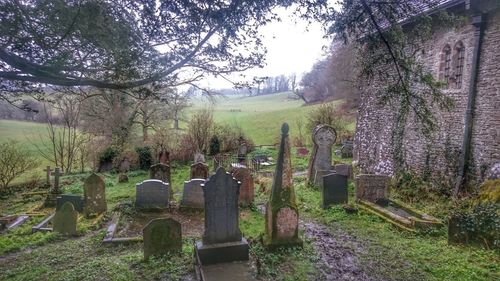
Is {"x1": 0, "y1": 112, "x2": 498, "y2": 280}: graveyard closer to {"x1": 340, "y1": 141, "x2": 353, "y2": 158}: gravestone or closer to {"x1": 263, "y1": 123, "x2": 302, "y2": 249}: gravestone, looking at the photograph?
{"x1": 263, "y1": 123, "x2": 302, "y2": 249}: gravestone

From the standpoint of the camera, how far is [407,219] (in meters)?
8.16

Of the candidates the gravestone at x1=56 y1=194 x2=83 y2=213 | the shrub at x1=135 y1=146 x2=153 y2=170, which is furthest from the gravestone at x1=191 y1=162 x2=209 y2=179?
the shrub at x1=135 y1=146 x2=153 y2=170

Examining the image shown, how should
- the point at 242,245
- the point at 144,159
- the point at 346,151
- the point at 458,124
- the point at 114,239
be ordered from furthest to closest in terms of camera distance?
the point at 346,151 → the point at 144,159 → the point at 458,124 → the point at 114,239 → the point at 242,245

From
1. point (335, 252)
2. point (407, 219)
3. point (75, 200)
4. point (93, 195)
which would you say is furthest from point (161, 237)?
point (407, 219)

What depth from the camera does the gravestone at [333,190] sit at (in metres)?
9.88

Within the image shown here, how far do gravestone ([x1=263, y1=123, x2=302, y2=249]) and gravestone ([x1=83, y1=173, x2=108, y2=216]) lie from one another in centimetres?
592

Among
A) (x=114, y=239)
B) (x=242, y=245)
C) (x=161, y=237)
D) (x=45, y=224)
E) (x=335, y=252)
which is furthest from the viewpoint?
(x=45, y=224)

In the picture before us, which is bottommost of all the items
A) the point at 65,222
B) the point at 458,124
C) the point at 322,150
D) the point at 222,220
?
the point at 65,222

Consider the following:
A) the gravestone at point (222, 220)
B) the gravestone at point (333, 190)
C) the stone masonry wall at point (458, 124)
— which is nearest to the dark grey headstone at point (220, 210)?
the gravestone at point (222, 220)

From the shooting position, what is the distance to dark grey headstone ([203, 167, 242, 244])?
596 cm

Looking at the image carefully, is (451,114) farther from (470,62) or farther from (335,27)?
(335,27)

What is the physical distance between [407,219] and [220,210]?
488 centimetres

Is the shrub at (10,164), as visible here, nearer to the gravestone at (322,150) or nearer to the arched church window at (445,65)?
the gravestone at (322,150)

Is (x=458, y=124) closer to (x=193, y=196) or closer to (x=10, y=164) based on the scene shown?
(x=193, y=196)
